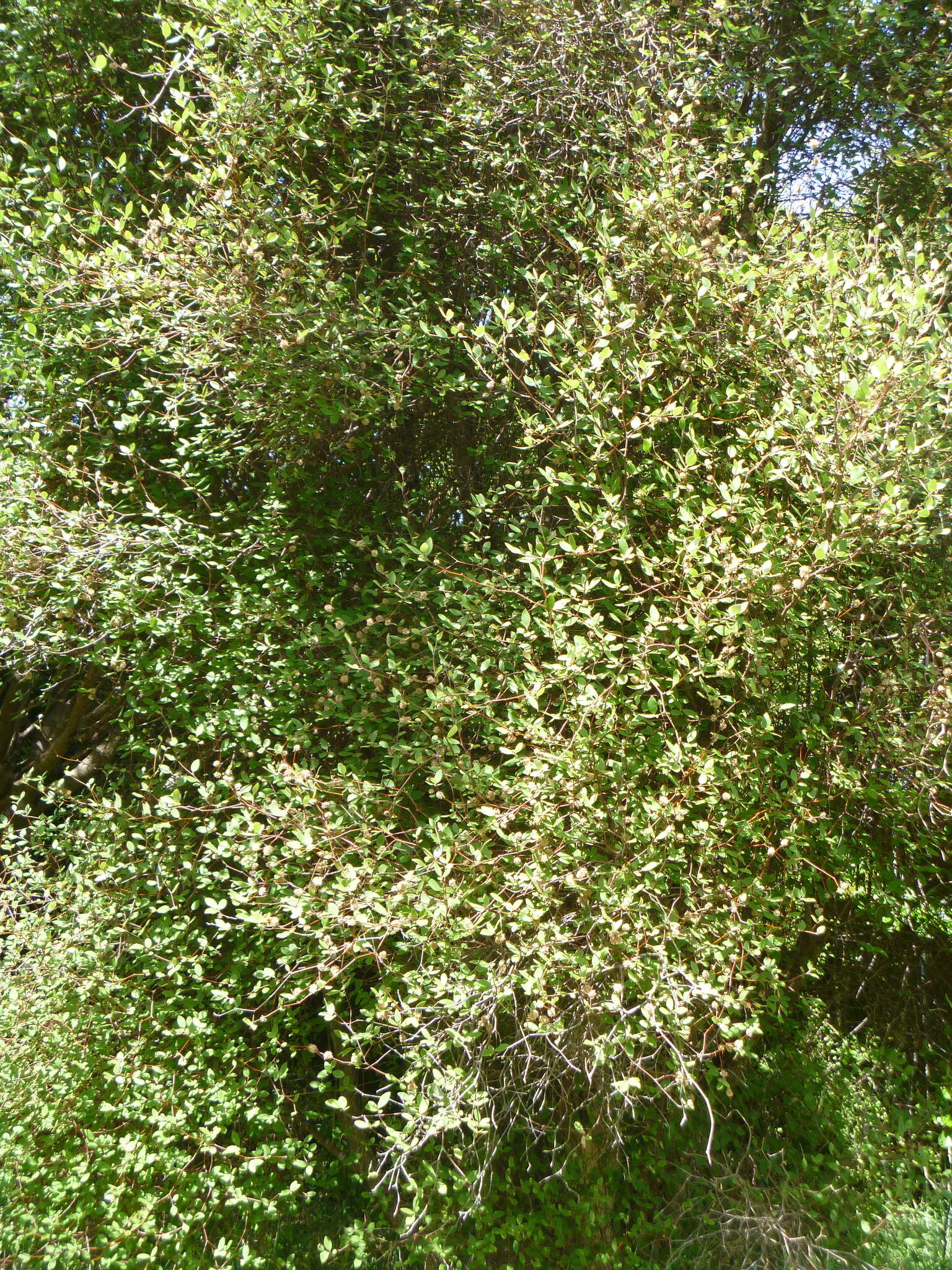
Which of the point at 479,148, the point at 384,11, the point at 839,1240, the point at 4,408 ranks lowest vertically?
the point at 839,1240

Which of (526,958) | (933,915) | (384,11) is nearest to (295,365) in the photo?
(384,11)

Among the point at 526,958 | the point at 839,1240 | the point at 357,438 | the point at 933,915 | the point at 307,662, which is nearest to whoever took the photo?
the point at 526,958

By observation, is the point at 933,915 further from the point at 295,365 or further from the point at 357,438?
the point at 295,365

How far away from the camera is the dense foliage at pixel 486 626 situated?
3.45m

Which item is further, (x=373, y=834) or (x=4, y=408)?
(x=4, y=408)

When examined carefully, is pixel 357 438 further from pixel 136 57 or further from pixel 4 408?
pixel 136 57

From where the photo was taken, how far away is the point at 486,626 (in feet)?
12.9

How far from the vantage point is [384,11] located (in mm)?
4781

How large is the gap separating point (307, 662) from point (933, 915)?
11.5ft

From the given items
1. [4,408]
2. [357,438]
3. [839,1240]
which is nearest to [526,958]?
[839,1240]

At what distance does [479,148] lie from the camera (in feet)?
14.5

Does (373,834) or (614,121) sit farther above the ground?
(614,121)

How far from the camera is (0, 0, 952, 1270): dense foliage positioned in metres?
3.45

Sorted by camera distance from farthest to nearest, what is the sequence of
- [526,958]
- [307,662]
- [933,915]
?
[933,915]
[307,662]
[526,958]
